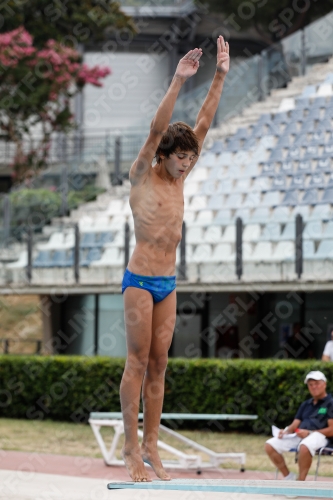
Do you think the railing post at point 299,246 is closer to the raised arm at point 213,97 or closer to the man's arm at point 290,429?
the man's arm at point 290,429

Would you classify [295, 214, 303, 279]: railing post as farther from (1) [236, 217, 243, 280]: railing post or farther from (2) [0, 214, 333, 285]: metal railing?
(1) [236, 217, 243, 280]: railing post

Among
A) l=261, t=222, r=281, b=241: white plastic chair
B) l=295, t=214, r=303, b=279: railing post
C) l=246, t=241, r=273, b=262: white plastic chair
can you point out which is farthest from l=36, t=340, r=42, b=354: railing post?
l=295, t=214, r=303, b=279: railing post

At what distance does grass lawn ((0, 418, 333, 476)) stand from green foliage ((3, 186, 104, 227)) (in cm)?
576

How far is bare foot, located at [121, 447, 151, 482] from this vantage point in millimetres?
6086

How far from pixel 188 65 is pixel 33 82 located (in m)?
21.9

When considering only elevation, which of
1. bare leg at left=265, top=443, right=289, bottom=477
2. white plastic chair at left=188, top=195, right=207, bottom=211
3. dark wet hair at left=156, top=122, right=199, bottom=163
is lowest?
bare leg at left=265, top=443, right=289, bottom=477

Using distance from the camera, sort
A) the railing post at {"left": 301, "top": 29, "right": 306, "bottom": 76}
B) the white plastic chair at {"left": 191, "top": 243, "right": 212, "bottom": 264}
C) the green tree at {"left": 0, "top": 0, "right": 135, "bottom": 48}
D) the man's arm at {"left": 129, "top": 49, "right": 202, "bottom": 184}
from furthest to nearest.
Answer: the green tree at {"left": 0, "top": 0, "right": 135, "bottom": 48}, the railing post at {"left": 301, "top": 29, "right": 306, "bottom": 76}, the white plastic chair at {"left": 191, "top": 243, "right": 212, "bottom": 264}, the man's arm at {"left": 129, "top": 49, "right": 202, "bottom": 184}

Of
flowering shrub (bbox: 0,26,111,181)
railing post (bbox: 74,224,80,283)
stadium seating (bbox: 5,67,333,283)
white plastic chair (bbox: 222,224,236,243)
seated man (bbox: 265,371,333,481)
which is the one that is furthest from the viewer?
flowering shrub (bbox: 0,26,111,181)

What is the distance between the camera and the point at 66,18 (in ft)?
97.2

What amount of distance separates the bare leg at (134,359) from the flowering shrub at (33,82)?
846 inches

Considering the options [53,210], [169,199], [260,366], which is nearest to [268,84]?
[53,210]

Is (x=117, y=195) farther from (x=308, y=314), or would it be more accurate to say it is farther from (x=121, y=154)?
(x=308, y=314)

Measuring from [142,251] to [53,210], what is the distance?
15.6 meters

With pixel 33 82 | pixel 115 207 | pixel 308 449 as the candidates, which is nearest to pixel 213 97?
pixel 308 449
